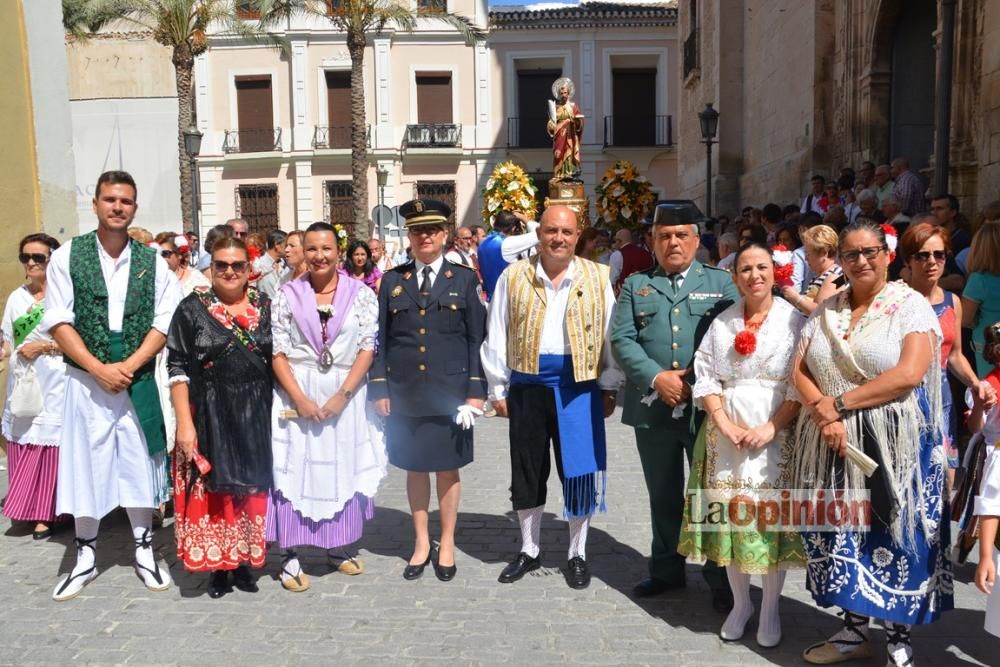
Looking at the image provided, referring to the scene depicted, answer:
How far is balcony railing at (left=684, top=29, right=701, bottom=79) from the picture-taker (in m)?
22.6

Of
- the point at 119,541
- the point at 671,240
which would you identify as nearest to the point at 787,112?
the point at 671,240

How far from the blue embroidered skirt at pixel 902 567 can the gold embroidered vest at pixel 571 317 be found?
1.45m

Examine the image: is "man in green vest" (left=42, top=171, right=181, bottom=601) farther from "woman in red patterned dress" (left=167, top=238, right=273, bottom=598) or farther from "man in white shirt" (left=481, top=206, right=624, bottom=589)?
"man in white shirt" (left=481, top=206, right=624, bottom=589)

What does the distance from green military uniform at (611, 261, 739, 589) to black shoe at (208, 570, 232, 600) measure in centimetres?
213

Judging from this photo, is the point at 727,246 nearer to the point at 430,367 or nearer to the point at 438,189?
the point at 430,367

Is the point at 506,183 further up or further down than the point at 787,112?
further down

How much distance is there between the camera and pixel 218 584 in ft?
14.7

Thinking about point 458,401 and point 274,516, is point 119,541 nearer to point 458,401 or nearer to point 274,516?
point 274,516

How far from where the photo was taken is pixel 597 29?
30.2 m

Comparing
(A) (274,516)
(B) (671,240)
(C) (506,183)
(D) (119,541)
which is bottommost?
(D) (119,541)

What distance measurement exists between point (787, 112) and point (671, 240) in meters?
12.9

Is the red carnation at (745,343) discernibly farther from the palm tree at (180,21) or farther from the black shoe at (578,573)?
the palm tree at (180,21)

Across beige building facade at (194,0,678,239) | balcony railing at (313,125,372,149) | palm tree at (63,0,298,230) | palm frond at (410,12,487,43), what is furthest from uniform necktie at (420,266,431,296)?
balcony railing at (313,125,372,149)

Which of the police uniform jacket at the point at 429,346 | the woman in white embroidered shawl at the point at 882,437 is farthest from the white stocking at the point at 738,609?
the police uniform jacket at the point at 429,346
